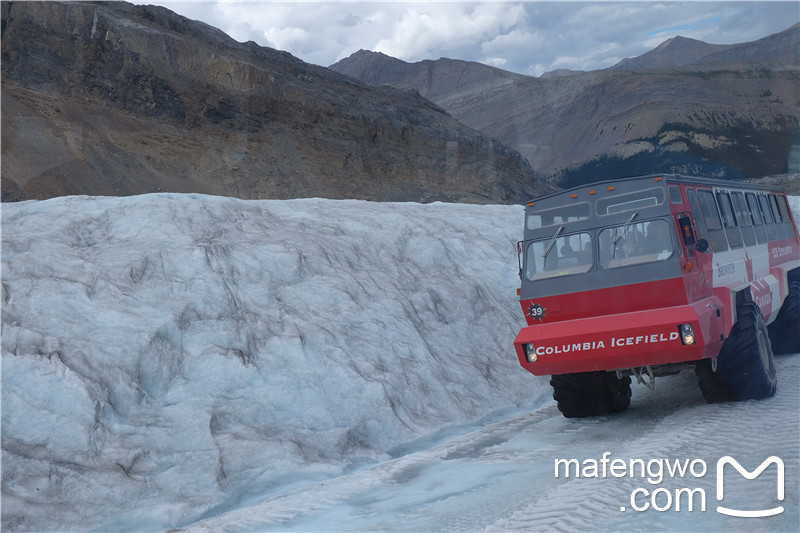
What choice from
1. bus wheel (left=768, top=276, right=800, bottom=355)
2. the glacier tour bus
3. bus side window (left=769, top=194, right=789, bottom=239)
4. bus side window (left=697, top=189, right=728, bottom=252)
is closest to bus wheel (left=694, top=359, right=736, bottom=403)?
the glacier tour bus

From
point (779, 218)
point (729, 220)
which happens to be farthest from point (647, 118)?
point (729, 220)

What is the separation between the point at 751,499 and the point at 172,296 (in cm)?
710

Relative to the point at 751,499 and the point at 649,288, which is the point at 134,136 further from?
the point at 751,499

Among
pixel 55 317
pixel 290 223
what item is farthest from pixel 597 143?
pixel 55 317

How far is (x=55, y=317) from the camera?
8.13m

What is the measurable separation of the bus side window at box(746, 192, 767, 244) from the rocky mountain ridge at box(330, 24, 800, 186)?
66.5 m

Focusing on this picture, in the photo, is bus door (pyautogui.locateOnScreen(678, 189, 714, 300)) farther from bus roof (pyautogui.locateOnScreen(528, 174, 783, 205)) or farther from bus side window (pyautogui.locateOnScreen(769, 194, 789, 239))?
bus side window (pyautogui.locateOnScreen(769, 194, 789, 239))

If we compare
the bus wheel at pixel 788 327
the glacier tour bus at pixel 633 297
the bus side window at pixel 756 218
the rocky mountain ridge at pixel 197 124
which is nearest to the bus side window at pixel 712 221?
the glacier tour bus at pixel 633 297

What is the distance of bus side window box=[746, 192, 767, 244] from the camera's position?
10.8 meters

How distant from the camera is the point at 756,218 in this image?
1104 cm

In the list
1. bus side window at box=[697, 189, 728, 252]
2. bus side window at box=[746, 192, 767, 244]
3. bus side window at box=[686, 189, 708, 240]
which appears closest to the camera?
bus side window at box=[686, 189, 708, 240]

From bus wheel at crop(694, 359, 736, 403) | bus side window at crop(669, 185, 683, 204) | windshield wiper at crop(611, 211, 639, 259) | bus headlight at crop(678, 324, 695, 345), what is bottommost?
bus wheel at crop(694, 359, 736, 403)

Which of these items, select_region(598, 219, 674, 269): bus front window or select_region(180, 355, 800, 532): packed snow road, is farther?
select_region(598, 219, 674, 269): bus front window

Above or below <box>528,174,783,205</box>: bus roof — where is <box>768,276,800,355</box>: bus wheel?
below
